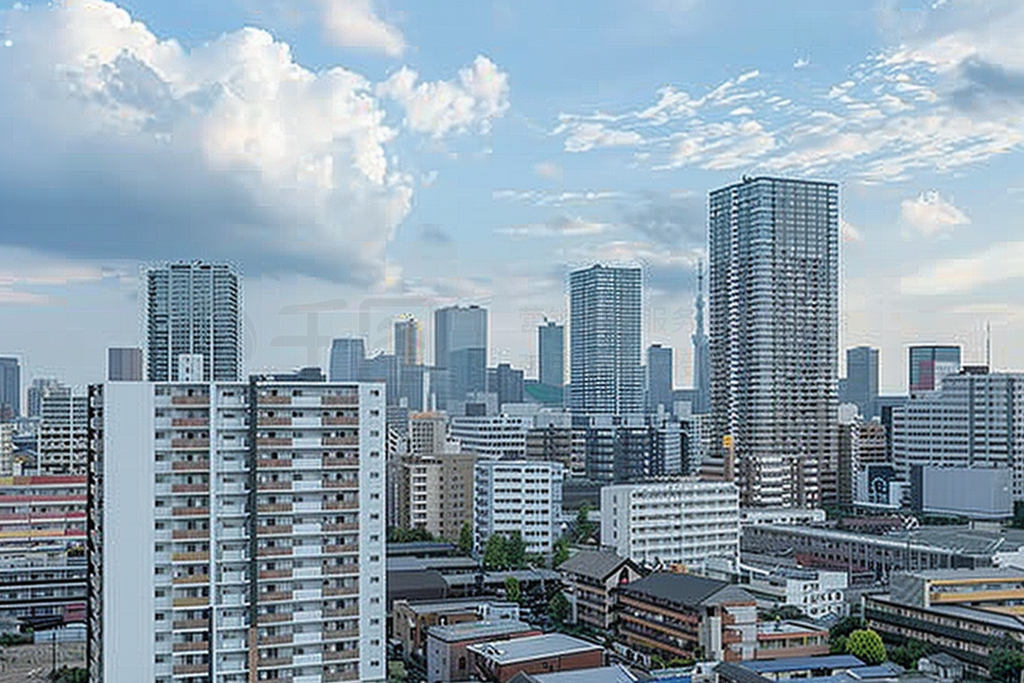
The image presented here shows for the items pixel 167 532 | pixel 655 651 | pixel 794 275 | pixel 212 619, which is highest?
pixel 794 275

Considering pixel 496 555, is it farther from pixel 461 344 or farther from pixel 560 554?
pixel 461 344

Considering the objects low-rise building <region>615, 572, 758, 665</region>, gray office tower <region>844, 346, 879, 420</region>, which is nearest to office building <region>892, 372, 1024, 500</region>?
low-rise building <region>615, 572, 758, 665</region>

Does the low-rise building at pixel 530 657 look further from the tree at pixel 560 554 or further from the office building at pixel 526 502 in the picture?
the office building at pixel 526 502

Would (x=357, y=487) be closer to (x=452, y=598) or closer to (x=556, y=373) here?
(x=452, y=598)

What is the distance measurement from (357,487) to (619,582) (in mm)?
6718

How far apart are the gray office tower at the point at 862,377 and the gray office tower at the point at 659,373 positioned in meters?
11.3

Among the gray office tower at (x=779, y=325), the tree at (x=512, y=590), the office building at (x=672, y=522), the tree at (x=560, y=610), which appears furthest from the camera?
the gray office tower at (x=779, y=325)

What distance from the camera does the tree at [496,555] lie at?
2336 centimetres

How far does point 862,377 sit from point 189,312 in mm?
46463

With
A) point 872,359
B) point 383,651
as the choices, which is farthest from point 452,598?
point 872,359

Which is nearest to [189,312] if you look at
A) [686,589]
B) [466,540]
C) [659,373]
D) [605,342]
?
[466,540]

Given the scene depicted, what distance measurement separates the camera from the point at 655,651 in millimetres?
16359

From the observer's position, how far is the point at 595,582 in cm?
1806

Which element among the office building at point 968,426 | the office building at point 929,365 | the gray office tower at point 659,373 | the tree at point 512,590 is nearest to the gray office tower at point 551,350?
the gray office tower at point 659,373
